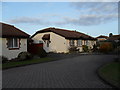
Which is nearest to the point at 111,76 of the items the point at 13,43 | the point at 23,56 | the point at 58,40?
the point at 23,56

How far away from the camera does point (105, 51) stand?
92.0 ft

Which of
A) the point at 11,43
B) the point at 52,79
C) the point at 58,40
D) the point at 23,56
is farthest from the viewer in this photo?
the point at 58,40

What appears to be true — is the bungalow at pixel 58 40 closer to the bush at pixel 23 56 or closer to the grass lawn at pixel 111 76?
the bush at pixel 23 56

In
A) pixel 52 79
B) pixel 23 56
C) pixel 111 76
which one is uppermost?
pixel 23 56

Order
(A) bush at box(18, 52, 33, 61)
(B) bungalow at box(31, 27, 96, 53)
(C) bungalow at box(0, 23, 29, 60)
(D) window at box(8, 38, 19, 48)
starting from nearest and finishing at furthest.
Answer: (C) bungalow at box(0, 23, 29, 60)
(A) bush at box(18, 52, 33, 61)
(D) window at box(8, 38, 19, 48)
(B) bungalow at box(31, 27, 96, 53)

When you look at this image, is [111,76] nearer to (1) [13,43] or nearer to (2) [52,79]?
(2) [52,79]

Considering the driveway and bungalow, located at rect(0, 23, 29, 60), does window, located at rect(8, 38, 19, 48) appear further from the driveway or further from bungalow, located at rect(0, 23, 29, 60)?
the driveway

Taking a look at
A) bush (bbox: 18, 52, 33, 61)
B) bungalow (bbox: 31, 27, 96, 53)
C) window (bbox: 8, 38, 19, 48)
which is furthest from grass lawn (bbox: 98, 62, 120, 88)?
bungalow (bbox: 31, 27, 96, 53)

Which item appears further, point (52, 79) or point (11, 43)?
point (11, 43)

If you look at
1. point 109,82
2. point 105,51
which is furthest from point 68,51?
point 109,82

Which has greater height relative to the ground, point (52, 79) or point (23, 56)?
point (23, 56)

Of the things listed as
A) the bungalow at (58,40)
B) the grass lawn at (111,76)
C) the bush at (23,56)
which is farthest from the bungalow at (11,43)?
the grass lawn at (111,76)

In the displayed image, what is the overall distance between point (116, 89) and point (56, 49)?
23.4m

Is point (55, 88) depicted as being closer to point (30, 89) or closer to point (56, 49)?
point (30, 89)
